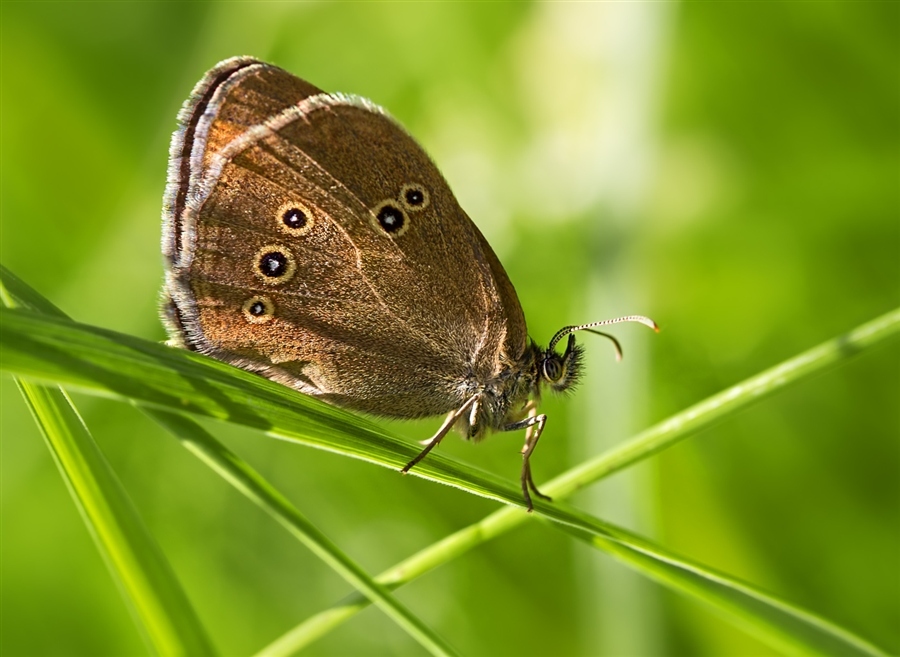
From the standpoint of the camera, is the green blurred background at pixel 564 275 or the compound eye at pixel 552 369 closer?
the compound eye at pixel 552 369

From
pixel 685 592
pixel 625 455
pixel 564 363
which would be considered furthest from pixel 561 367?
pixel 685 592

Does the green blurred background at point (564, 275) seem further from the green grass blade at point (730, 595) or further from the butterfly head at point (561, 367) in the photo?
the green grass blade at point (730, 595)

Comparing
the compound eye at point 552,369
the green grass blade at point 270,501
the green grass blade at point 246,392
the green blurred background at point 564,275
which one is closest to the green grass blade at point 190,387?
the green grass blade at point 246,392

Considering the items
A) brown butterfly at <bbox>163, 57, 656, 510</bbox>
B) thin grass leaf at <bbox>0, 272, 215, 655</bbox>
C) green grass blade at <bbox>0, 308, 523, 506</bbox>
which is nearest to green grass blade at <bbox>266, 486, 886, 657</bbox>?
green grass blade at <bbox>0, 308, 523, 506</bbox>

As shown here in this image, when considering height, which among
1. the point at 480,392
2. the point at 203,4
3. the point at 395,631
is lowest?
the point at 395,631

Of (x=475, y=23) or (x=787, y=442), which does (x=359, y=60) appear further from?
(x=787, y=442)

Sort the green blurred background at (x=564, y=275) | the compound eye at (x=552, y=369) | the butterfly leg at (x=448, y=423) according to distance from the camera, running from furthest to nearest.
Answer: the green blurred background at (x=564, y=275) → the compound eye at (x=552, y=369) → the butterfly leg at (x=448, y=423)

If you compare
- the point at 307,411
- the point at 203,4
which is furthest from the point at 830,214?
the point at 203,4
